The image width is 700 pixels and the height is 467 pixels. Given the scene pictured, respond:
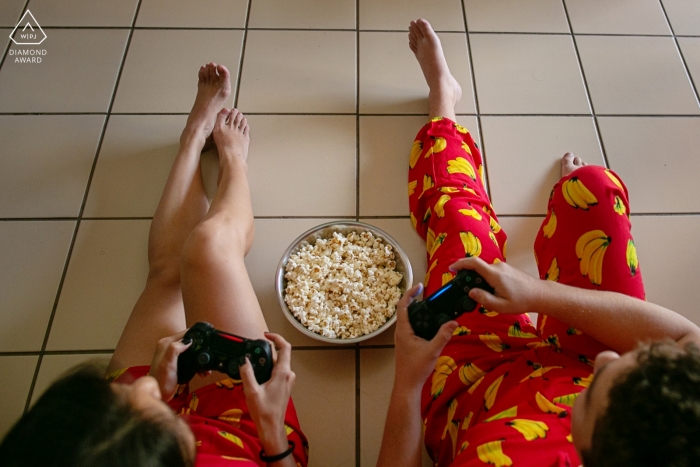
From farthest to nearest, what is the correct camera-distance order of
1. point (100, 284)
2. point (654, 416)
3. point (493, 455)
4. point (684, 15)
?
point (684, 15)
point (100, 284)
point (493, 455)
point (654, 416)

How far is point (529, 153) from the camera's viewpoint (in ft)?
3.91

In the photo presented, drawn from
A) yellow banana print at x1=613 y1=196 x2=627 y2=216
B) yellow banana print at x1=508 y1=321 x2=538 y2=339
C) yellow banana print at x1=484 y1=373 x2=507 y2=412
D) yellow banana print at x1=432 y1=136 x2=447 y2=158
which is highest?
yellow banana print at x1=432 y1=136 x2=447 y2=158

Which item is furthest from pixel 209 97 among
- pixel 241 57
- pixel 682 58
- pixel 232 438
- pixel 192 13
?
pixel 682 58

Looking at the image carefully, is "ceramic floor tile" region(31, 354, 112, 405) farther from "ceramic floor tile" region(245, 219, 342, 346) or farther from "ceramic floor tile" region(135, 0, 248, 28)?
"ceramic floor tile" region(135, 0, 248, 28)

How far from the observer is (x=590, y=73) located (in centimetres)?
130

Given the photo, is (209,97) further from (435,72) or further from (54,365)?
(54,365)

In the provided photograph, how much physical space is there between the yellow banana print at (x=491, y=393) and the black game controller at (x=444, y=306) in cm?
11

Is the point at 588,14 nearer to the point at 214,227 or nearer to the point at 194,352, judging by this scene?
the point at 214,227

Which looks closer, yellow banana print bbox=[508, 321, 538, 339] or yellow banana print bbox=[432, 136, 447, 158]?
yellow banana print bbox=[508, 321, 538, 339]

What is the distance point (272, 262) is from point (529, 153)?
0.65 m

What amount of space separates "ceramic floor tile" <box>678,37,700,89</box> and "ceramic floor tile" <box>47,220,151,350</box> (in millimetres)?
1409

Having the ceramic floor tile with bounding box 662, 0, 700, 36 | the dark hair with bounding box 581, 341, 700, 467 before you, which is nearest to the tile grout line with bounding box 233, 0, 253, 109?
the dark hair with bounding box 581, 341, 700, 467

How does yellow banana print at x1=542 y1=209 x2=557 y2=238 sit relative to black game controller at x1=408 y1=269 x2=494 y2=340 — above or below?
above

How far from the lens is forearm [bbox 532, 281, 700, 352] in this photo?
672 millimetres
